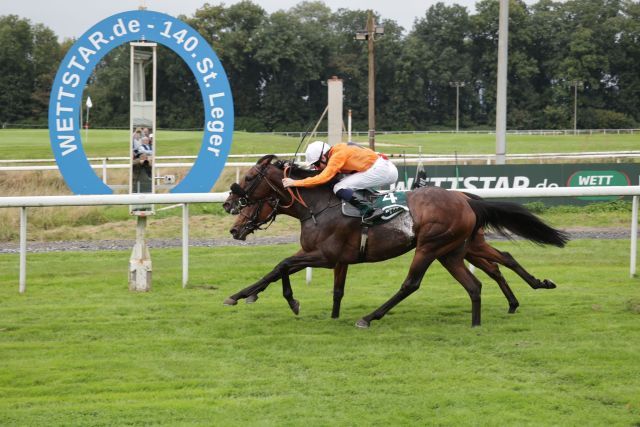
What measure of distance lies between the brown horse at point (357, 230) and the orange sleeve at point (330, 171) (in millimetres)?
110

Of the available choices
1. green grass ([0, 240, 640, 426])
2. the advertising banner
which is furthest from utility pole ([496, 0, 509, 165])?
green grass ([0, 240, 640, 426])

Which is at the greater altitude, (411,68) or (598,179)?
(411,68)

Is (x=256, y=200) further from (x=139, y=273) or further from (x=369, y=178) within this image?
(x=139, y=273)

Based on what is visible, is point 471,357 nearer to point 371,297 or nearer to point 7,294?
point 371,297

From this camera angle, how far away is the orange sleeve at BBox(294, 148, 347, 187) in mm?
6750

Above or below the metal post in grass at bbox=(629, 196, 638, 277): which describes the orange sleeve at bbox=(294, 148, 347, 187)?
above

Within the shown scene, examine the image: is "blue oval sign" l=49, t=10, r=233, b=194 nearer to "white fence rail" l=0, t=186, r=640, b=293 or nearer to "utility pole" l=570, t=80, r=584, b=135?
"white fence rail" l=0, t=186, r=640, b=293

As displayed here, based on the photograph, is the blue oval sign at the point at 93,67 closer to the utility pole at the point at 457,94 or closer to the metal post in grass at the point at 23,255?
the metal post in grass at the point at 23,255

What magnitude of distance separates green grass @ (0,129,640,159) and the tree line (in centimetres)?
983

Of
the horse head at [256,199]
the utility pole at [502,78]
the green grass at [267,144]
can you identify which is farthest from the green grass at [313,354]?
the green grass at [267,144]

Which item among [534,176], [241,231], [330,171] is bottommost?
[241,231]

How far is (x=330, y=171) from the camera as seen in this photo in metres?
6.75

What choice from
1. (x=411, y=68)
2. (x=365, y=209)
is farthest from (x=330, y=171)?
(x=411, y=68)

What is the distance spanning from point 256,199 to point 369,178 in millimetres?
886
